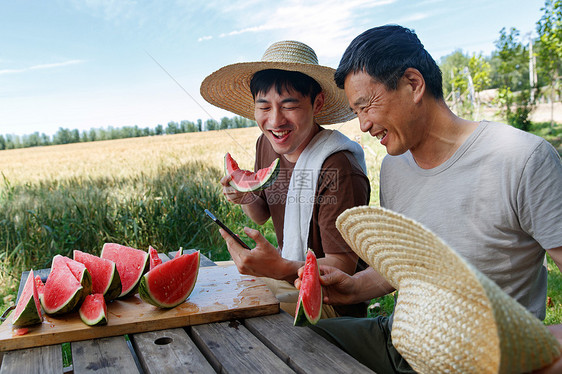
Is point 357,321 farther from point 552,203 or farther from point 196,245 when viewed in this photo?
point 196,245

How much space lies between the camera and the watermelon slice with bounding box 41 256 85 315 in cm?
194

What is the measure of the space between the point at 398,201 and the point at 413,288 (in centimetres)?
96

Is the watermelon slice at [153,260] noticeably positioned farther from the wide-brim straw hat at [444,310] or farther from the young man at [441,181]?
the wide-brim straw hat at [444,310]

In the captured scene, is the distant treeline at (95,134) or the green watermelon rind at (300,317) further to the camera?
the distant treeline at (95,134)

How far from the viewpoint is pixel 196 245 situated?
6105mm

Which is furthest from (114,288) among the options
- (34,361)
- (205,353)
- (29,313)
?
(205,353)

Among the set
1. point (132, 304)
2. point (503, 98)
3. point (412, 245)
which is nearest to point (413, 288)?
point (412, 245)

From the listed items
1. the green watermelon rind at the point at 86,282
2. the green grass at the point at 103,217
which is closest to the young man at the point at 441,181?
the green watermelon rind at the point at 86,282

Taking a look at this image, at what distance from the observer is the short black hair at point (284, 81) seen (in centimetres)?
277

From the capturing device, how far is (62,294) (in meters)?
1.98

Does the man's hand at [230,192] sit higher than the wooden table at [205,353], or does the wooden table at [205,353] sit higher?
the man's hand at [230,192]

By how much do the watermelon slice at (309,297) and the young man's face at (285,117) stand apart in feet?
3.45

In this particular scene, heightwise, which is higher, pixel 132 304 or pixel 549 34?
pixel 549 34

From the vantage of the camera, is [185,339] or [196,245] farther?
[196,245]
